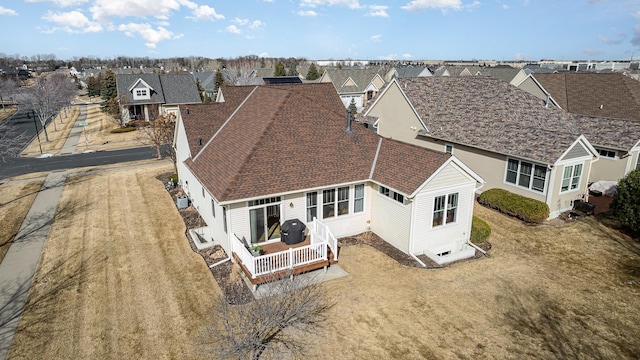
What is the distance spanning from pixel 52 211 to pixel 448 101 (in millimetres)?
26879

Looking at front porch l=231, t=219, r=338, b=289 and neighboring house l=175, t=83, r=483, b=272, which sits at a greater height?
neighboring house l=175, t=83, r=483, b=272

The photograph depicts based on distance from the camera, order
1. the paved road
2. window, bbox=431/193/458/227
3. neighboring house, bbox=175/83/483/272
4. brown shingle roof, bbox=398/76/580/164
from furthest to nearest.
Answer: the paved road
brown shingle roof, bbox=398/76/580/164
window, bbox=431/193/458/227
neighboring house, bbox=175/83/483/272

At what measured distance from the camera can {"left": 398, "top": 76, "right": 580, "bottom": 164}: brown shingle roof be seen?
69.9 ft

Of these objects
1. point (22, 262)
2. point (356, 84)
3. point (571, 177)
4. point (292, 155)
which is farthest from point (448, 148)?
point (356, 84)

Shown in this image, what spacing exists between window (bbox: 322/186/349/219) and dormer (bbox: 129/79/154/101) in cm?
4633

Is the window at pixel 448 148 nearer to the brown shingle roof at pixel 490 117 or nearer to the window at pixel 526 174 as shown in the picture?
the brown shingle roof at pixel 490 117

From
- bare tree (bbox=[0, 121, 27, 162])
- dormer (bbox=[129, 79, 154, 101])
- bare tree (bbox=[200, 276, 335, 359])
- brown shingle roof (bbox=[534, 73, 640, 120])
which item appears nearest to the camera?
bare tree (bbox=[200, 276, 335, 359])

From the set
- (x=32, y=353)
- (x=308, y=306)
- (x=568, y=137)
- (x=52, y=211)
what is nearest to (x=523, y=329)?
(x=308, y=306)

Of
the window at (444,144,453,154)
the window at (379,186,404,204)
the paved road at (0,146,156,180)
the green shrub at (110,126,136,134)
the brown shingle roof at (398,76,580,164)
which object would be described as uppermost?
the brown shingle roof at (398,76,580,164)

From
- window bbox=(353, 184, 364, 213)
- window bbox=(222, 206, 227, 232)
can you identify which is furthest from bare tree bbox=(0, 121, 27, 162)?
window bbox=(353, 184, 364, 213)

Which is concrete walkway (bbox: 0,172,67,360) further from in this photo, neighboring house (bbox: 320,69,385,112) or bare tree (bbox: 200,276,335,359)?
neighboring house (bbox: 320,69,385,112)

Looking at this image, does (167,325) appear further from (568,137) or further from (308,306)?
(568,137)

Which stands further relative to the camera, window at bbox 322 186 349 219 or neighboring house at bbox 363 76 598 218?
neighboring house at bbox 363 76 598 218

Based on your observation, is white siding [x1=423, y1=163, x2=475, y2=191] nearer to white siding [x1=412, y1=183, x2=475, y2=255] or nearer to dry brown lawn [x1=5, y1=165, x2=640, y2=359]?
white siding [x1=412, y1=183, x2=475, y2=255]
